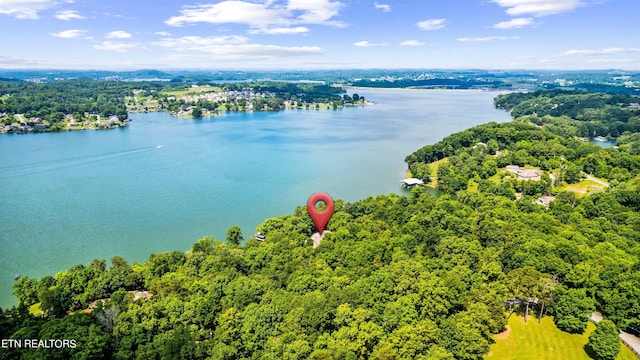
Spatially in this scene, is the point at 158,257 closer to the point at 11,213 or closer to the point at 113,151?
the point at 11,213

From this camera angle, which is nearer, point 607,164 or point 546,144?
point 607,164

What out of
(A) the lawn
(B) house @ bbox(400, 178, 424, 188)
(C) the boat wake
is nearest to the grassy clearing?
(B) house @ bbox(400, 178, 424, 188)

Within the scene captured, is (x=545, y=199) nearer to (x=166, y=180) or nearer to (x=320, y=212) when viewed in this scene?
(x=320, y=212)

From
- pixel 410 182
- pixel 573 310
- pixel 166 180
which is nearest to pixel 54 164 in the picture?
pixel 166 180

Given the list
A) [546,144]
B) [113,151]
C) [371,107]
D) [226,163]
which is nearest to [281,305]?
[226,163]

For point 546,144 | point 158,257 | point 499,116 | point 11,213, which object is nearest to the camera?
point 158,257

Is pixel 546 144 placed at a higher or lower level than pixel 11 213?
higher
